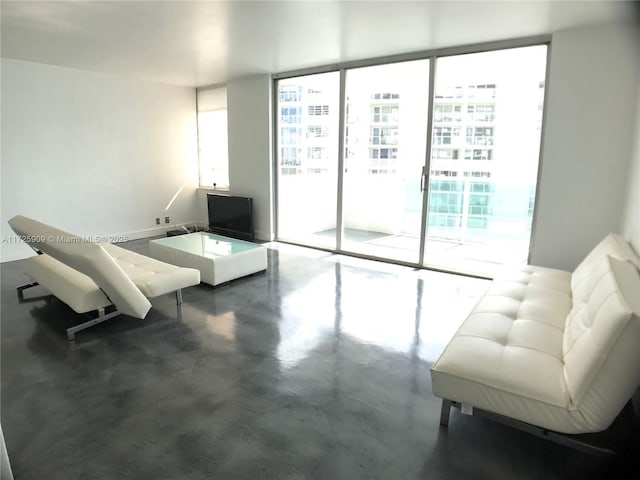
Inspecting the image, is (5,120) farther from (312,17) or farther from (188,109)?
(312,17)

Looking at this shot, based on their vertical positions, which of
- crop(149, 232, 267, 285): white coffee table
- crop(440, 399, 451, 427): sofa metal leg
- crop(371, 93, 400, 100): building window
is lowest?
crop(440, 399, 451, 427): sofa metal leg

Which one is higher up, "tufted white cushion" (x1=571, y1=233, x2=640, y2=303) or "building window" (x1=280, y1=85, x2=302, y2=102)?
"building window" (x1=280, y1=85, x2=302, y2=102)

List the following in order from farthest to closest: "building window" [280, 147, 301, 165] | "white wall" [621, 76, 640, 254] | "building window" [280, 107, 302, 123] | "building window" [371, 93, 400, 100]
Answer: "building window" [280, 147, 301, 165] → "building window" [280, 107, 302, 123] → "building window" [371, 93, 400, 100] → "white wall" [621, 76, 640, 254]

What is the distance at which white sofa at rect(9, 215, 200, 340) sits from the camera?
2.62m

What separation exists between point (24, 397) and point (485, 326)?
2641mm

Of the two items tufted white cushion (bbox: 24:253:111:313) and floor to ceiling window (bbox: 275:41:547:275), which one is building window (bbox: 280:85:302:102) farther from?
tufted white cushion (bbox: 24:253:111:313)

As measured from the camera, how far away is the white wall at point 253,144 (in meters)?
6.22

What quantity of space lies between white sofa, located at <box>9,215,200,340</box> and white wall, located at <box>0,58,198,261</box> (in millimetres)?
2252

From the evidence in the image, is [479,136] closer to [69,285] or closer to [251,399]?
[251,399]

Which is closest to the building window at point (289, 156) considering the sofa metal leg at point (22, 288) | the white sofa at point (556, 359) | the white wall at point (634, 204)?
the sofa metal leg at point (22, 288)

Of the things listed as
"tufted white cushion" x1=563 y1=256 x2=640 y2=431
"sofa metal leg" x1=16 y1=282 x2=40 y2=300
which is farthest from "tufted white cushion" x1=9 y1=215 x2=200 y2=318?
"tufted white cushion" x1=563 y1=256 x2=640 y2=431

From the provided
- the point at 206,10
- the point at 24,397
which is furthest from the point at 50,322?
the point at 206,10

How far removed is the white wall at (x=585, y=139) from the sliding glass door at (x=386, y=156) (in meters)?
1.40

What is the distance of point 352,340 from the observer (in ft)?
9.80
